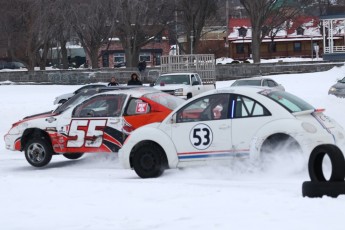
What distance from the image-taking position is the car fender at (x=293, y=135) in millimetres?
10094

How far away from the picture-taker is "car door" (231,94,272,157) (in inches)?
415

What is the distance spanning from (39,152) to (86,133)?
1.09m

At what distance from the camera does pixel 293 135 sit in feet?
33.4

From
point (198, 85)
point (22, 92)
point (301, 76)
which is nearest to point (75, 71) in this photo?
point (22, 92)

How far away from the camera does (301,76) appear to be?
45.8 meters

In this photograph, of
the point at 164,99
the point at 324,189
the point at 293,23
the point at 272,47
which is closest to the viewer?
the point at 324,189

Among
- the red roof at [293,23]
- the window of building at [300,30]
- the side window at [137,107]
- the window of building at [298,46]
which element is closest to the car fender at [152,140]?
the side window at [137,107]

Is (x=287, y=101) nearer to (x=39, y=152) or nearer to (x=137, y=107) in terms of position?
(x=137, y=107)

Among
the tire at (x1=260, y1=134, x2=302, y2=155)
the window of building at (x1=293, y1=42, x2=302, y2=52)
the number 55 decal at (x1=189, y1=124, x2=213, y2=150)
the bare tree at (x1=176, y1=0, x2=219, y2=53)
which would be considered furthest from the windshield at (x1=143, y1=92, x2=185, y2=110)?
the window of building at (x1=293, y1=42, x2=302, y2=52)

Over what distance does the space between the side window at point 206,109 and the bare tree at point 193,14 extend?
45.9 meters

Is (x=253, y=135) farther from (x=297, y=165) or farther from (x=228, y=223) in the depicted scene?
(x=228, y=223)

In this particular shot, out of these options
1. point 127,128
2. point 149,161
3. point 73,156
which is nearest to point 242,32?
point 73,156

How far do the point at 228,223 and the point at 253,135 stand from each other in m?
3.55

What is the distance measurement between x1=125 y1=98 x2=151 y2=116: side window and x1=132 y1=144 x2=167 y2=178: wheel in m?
2.14
